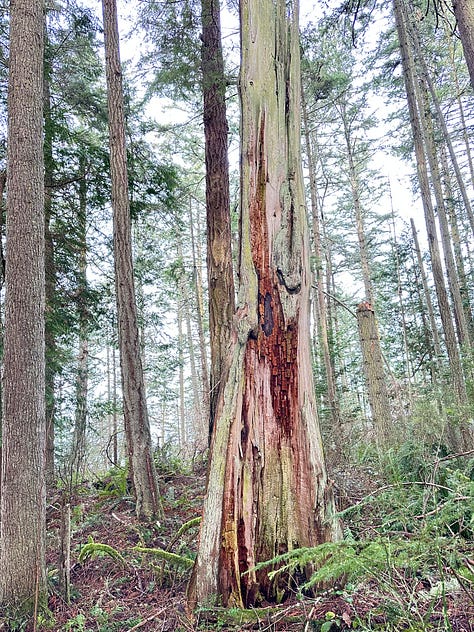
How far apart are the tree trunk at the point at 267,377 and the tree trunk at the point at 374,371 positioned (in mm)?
3875

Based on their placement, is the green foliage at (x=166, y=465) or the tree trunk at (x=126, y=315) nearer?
the tree trunk at (x=126, y=315)

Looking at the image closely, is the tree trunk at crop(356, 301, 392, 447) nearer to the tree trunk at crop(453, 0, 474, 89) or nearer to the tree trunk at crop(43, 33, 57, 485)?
the tree trunk at crop(453, 0, 474, 89)

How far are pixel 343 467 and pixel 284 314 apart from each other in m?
2.76

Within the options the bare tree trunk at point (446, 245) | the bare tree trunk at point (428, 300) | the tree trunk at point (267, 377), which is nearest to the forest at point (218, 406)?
the tree trunk at point (267, 377)

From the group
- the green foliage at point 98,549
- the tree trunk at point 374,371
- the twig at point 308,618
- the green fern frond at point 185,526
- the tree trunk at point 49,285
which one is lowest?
the green foliage at point 98,549

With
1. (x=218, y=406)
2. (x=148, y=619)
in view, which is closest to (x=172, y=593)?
(x=148, y=619)

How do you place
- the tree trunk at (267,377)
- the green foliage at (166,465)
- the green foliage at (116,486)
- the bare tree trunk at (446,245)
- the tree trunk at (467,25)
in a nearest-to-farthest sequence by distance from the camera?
the tree trunk at (267,377) → the tree trunk at (467,25) → the green foliage at (116,486) → the green foliage at (166,465) → the bare tree trunk at (446,245)

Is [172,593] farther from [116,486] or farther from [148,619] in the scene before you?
[116,486]

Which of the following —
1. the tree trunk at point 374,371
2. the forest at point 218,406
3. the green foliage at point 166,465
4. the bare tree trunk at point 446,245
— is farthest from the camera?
the bare tree trunk at point 446,245

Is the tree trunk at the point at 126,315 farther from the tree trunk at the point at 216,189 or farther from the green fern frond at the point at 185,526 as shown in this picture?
the green fern frond at the point at 185,526

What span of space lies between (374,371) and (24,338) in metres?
4.96

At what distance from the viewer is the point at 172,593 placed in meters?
3.36

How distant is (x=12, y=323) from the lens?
13.9ft

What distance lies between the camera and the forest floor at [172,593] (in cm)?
193
